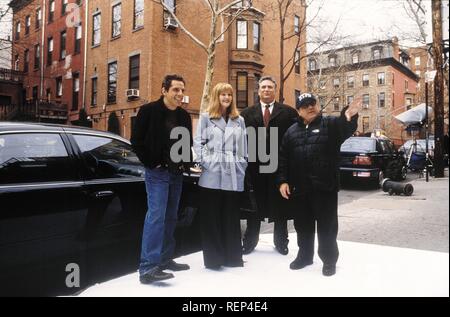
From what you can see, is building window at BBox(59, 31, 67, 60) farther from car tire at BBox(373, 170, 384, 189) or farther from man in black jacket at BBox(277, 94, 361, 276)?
car tire at BBox(373, 170, 384, 189)

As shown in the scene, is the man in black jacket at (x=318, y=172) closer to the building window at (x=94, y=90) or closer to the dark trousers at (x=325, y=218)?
the dark trousers at (x=325, y=218)

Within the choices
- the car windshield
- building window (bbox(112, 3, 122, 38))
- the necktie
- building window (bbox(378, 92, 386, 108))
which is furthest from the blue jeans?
building window (bbox(378, 92, 386, 108))

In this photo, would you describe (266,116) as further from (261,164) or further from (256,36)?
(256,36)

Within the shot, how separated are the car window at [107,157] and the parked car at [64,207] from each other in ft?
0.03

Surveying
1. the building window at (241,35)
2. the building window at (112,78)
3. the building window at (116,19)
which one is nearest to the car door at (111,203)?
the building window at (116,19)

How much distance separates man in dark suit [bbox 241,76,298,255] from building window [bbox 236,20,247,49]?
18.0 metres

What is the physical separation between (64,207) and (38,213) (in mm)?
225

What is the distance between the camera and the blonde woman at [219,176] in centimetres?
332

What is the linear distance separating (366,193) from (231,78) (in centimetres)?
1302

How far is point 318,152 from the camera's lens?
3.19m

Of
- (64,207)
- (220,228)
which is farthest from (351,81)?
(64,207)

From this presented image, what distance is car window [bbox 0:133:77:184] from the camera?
281 centimetres
